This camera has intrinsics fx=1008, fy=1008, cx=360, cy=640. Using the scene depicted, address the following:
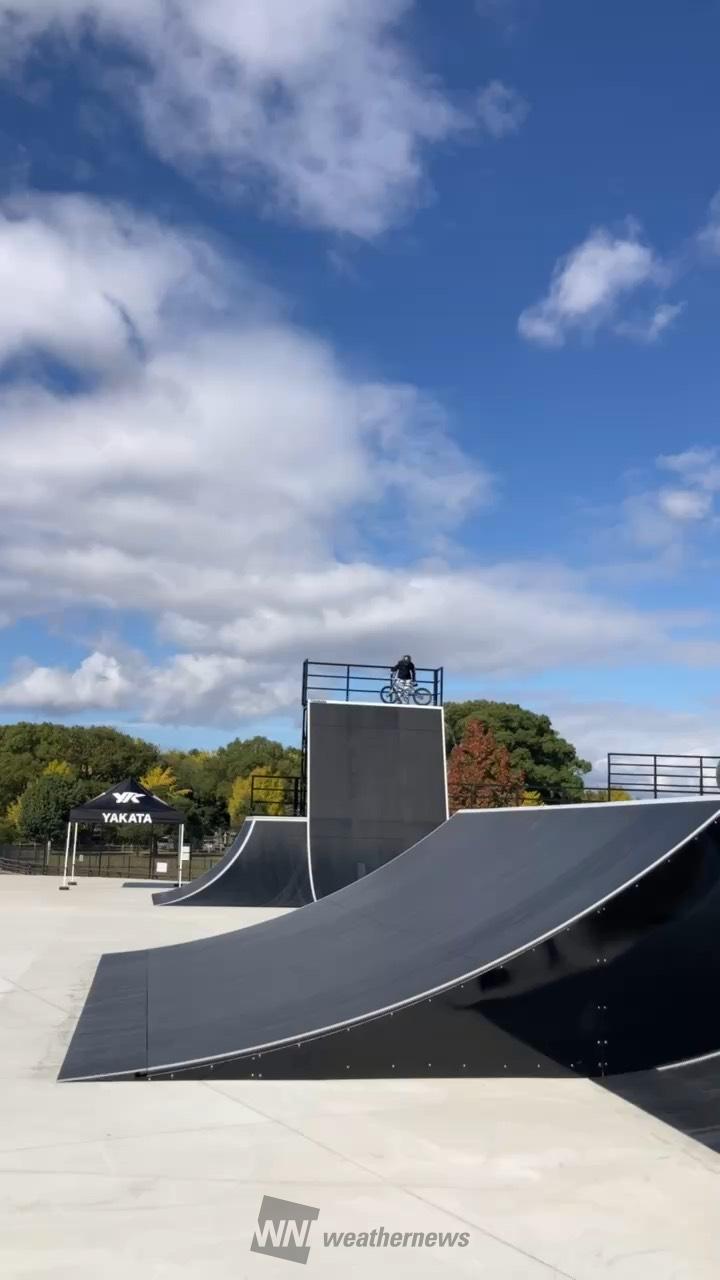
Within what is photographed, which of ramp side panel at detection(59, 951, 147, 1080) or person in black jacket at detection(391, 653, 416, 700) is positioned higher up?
person in black jacket at detection(391, 653, 416, 700)

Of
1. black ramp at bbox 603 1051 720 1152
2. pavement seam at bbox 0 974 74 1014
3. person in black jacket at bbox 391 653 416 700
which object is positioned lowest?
pavement seam at bbox 0 974 74 1014

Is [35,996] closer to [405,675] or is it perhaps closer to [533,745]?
[405,675]

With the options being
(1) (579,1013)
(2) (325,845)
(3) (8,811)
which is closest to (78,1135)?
(1) (579,1013)

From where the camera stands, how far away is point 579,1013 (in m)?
5.95

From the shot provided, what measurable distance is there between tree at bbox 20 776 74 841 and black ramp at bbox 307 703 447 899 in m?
36.4

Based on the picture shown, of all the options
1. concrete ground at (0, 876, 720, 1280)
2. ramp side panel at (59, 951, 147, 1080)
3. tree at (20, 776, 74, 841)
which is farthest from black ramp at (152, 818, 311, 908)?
tree at (20, 776, 74, 841)

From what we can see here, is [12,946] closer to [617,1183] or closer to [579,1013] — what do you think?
[579,1013]

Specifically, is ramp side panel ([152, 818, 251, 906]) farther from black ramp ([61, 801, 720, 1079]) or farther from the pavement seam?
black ramp ([61, 801, 720, 1079])

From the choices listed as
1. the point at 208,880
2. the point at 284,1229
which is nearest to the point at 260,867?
the point at 208,880

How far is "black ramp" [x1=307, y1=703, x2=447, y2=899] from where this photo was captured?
17.3 m

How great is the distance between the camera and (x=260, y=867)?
19.5 metres

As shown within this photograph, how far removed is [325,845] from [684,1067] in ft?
38.1

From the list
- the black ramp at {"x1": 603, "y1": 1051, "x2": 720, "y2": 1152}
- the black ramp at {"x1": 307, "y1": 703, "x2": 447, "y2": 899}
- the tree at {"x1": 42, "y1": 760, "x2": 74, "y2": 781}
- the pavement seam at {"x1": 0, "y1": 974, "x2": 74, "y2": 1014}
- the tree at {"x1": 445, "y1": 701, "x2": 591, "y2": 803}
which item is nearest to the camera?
the black ramp at {"x1": 603, "y1": 1051, "x2": 720, "y2": 1152}

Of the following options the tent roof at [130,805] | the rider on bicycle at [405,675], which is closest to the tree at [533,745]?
the tent roof at [130,805]
